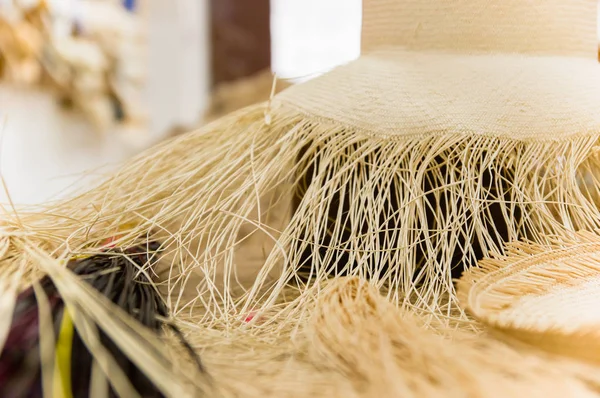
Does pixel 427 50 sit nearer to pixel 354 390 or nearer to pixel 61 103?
pixel 354 390

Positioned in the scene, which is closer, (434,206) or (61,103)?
(434,206)

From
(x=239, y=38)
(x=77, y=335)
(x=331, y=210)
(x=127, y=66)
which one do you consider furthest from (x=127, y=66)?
(x=77, y=335)

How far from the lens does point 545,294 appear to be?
32cm

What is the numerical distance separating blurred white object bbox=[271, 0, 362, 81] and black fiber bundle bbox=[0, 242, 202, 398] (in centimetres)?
165

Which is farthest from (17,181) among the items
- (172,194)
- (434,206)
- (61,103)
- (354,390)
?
(354,390)

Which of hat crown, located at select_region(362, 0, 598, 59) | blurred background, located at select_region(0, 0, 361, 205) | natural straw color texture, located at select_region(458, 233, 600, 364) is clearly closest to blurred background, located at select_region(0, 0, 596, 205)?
blurred background, located at select_region(0, 0, 361, 205)

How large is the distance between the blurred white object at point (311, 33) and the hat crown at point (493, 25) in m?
1.47

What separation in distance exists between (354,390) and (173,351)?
10 cm

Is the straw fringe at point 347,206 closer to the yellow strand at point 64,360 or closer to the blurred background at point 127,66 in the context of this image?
the yellow strand at point 64,360

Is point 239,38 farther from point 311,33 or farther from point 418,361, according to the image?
point 418,361

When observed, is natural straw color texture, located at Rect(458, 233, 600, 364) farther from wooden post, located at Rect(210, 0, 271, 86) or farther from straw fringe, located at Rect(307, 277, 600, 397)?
wooden post, located at Rect(210, 0, 271, 86)

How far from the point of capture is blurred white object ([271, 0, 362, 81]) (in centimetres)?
193

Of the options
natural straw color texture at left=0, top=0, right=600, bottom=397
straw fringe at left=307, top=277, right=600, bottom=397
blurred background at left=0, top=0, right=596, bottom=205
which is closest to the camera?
straw fringe at left=307, top=277, right=600, bottom=397

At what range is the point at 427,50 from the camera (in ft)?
1.51
